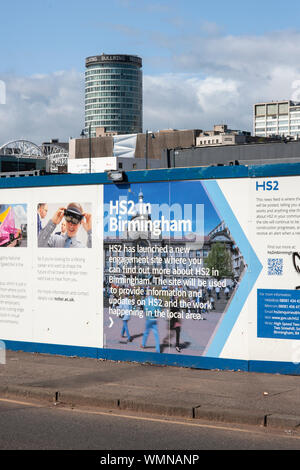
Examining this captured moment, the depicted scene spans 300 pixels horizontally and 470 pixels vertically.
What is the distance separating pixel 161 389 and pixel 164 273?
7.83 ft

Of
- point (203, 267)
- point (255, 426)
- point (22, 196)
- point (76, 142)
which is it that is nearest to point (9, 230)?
point (22, 196)

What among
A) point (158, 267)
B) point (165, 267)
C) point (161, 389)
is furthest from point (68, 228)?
point (161, 389)

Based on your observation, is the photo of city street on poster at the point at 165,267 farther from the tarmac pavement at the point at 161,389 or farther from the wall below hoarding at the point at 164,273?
the tarmac pavement at the point at 161,389

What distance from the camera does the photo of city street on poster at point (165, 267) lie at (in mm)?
11062

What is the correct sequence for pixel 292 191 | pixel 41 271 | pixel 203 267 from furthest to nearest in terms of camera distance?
pixel 41 271 → pixel 203 267 → pixel 292 191

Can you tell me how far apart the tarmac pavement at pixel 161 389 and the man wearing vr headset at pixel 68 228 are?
1.97 metres

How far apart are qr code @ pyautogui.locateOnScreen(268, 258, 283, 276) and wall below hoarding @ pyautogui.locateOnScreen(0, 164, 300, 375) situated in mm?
14

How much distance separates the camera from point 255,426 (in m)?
8.09

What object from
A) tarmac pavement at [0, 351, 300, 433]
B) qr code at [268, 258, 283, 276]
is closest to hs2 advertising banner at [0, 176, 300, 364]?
qr code at [268, 258, 283, 276]

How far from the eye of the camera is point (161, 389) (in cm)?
965

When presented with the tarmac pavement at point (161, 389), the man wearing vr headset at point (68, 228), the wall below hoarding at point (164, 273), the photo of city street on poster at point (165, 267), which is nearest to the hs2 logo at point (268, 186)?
the wall below hoarding at point (164, 273)

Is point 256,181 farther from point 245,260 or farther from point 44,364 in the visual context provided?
point 44,364

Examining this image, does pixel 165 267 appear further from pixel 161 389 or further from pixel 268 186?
pixel 161 389

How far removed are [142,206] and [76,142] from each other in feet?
465
